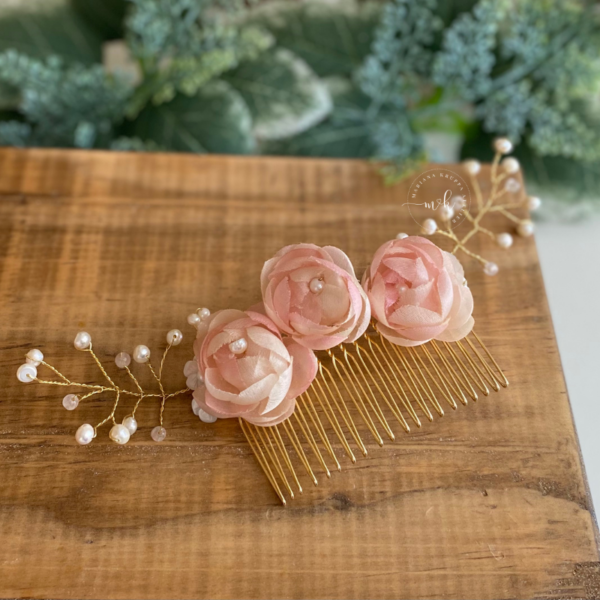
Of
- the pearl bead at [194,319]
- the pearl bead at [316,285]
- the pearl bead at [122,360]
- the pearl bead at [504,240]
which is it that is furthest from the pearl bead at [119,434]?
the pearl bead at [504,240]

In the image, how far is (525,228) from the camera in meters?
1.25

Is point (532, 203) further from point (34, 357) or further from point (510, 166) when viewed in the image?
point (34, 357)

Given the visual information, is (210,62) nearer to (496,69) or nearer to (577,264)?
(496,69)

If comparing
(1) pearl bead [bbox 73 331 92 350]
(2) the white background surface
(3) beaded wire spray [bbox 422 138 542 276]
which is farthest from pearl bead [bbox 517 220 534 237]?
(1) pearl bead [bbox 73 331 92 350]

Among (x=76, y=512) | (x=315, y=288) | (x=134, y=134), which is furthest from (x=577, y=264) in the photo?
(x=76, y=512)

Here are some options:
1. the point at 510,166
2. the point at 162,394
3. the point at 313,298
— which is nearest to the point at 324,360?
the point at 313,298

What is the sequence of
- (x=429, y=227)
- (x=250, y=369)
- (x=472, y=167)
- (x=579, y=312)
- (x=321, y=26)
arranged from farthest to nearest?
1. (x=321, y=26)
2. (x=579, y=312)
3. (x=472, y=167)
4. (x=429, y=227)
5. (x=250, y=369)

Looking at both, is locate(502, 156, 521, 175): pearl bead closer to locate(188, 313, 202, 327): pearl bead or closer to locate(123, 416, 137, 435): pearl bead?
locate(188, 313, 202, 327): pearl bead

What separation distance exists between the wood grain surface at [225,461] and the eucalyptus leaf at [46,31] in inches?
23.2

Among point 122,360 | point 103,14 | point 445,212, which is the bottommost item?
point 122,360

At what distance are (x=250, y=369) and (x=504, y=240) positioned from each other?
628 mm

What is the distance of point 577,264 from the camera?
5.54ft

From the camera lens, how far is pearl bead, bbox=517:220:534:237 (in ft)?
4.11

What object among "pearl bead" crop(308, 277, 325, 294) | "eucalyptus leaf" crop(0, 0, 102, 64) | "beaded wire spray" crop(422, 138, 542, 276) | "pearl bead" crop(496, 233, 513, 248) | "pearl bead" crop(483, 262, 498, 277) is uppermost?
"eucalyptus leaf" crop(0, 0, 102, 64)
